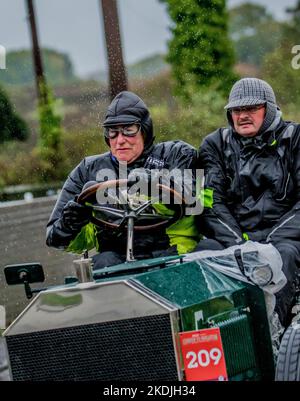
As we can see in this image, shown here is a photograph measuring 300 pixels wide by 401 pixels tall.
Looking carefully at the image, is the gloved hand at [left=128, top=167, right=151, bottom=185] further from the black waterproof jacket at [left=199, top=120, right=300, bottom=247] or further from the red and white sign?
the red and white sign

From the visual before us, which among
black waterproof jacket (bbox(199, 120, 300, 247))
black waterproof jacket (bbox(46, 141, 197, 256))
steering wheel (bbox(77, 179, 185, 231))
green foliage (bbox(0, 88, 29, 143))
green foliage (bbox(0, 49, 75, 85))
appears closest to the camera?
steering wheel (bbox(77, 179, 185, 231))

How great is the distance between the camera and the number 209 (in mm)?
4039

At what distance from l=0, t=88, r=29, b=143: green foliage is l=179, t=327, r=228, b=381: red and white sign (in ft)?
27.6

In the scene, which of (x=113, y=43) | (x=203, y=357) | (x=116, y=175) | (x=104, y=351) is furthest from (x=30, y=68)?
(x=203, y=357)

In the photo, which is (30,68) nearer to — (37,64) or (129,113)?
(37,64)

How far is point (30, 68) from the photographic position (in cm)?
1491

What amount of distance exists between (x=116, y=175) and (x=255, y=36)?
1106cm

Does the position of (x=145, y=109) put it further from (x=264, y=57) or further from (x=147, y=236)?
(x=264, y=57)

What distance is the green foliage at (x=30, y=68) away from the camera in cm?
1385

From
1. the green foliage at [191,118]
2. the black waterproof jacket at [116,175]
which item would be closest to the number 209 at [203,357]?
the black waterproof jacket at [116,175]

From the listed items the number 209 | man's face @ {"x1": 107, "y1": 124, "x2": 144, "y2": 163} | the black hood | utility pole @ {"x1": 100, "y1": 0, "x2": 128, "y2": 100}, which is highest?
utility pole @ {"x1": 100, "y1": 0, "x2": 128, "y2": 100}

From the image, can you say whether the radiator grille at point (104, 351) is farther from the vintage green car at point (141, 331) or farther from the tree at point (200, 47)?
the tree at point (200, 47)

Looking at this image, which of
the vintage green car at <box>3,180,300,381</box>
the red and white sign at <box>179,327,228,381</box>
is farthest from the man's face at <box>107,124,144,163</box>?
the red and white sign at <box>179,327,228,381</box>
